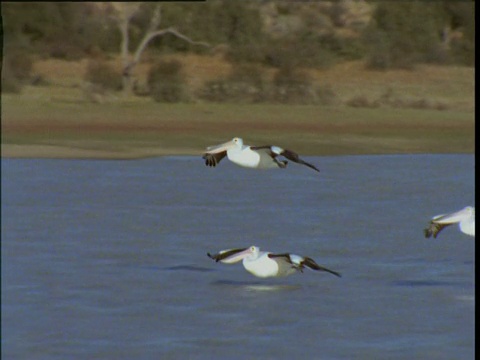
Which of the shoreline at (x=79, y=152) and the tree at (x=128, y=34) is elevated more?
the tree at (x=128, y=34)

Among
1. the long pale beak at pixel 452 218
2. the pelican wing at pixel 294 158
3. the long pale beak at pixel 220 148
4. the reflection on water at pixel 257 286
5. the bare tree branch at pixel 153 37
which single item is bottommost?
the reflection on water at pixel 257 286

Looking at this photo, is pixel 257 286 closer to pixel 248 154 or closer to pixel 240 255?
pixel 240 255

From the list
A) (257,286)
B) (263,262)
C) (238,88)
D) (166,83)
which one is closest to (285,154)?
(263,262)

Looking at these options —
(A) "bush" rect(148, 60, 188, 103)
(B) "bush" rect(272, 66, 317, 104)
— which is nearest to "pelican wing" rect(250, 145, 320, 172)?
(A) "bush" rect(148, 60, 188, 103)

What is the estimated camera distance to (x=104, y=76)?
2358cm

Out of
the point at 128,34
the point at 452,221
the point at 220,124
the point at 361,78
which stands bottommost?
the point at 452,221

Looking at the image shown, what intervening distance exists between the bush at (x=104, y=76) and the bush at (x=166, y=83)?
53 centimetres

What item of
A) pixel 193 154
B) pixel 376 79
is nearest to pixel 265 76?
pixel 376 79

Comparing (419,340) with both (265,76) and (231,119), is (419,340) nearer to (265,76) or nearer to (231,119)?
(231,119)

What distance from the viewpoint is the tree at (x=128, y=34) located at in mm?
24620

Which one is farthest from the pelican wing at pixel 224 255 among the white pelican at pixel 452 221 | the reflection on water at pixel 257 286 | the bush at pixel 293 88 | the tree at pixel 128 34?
the tree at pixel 128 34

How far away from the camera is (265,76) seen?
25078 millimetres

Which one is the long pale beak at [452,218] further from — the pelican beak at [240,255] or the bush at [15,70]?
the bush at [15,70]

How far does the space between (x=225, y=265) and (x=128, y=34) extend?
1725cm
